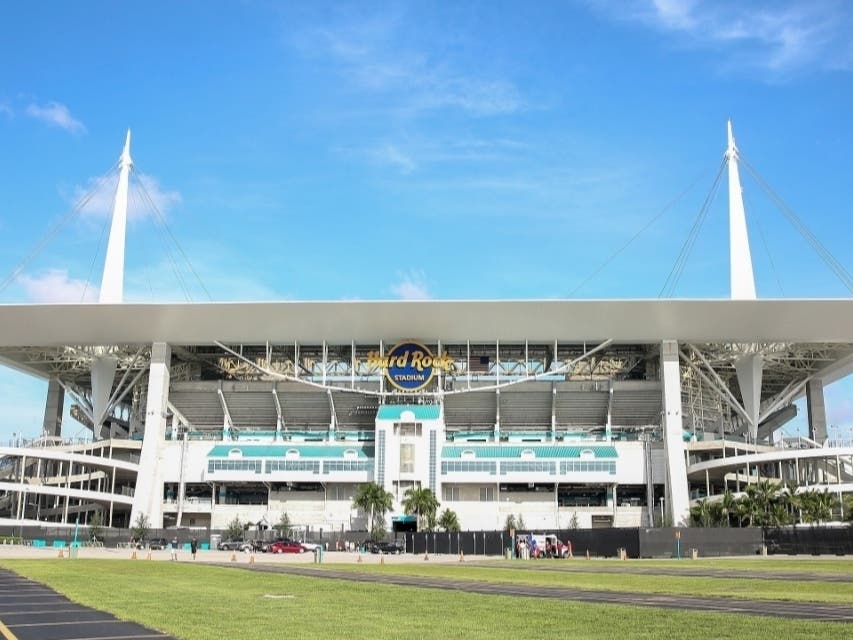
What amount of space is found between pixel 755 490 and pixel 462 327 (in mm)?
32082

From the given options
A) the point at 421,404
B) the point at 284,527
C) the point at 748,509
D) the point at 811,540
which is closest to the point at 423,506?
the point at 421,404

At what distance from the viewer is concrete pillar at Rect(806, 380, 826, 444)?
105750mm

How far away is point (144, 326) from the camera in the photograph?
308 feet

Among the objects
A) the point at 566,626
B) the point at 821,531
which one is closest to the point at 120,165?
the point at 821,531

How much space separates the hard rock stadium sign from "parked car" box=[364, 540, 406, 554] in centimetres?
2694

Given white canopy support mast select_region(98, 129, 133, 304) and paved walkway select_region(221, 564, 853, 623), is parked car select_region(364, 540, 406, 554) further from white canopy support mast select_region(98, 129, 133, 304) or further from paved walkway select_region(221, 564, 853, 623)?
paved walkway select_region(221, 564, 853, 623)

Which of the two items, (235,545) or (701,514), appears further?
(701,514)

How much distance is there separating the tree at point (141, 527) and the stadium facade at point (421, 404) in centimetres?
183

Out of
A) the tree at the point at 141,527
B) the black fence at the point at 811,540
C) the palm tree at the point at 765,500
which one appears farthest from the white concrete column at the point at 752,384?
the tree at the point at 141,527

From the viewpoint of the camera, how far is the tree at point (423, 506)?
91.5 metres

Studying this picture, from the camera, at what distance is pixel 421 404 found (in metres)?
101

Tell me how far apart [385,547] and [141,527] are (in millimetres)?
28926

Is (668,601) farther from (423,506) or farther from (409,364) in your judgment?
(409,364)

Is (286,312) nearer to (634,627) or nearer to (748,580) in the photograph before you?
(748,580)
